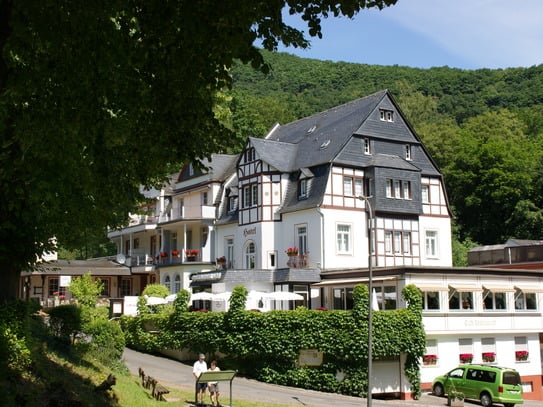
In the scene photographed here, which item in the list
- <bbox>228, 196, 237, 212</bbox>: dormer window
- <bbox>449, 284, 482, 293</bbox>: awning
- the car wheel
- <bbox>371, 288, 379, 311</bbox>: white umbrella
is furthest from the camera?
<bbox>228, 196, 237, 212</bbox>: dormer window

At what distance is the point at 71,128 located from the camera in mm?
9977

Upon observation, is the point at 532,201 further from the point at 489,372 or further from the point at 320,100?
the point at 489,372

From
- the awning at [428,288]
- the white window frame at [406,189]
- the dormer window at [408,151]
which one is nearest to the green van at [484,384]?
the awning at [428,288]

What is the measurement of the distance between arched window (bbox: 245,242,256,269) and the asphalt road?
11.3m

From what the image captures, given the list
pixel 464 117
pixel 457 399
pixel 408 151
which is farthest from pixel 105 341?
pixel 464 117

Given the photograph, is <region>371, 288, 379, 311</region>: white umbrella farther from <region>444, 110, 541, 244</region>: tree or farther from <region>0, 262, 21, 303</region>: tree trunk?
<region>444, 110, 541, 244</region>: tree

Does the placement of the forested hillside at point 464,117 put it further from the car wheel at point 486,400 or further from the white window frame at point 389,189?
the car wheel at point 486,400

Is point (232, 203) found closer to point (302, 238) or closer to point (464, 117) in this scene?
point (302, 238)

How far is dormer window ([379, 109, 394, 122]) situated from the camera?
43.2 metres

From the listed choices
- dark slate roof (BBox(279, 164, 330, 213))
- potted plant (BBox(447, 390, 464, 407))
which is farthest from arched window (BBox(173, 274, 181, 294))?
potted plant (BBox(447, 390, 464, 407))

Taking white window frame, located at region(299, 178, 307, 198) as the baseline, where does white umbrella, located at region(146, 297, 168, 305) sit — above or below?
below

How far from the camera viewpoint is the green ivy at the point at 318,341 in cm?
2872

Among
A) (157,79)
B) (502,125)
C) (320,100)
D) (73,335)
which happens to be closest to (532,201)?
(502,125)

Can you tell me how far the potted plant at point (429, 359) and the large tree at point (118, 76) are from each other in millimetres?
22414
